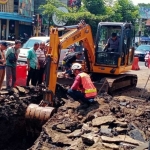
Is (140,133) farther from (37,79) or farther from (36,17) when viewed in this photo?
(36,17)

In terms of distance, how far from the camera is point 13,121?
33.4 feet

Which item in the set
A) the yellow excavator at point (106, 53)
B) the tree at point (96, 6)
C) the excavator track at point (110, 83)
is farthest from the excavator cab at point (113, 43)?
the tree at point (96, 6)

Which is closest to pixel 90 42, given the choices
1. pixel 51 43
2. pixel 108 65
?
pixel 108 65

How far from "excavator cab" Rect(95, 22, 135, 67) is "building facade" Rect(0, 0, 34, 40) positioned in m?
22.1

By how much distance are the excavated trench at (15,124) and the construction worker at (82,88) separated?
4.06 ft

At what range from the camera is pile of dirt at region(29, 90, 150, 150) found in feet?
24.3

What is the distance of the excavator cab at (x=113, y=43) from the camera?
1295 cm

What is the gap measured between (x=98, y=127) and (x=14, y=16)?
→ 28.8 metres

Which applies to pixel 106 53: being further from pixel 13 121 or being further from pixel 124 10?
pixel 124 10

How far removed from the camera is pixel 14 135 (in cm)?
1028

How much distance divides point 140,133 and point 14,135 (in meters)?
3.91

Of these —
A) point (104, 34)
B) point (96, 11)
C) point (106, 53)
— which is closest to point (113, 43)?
point (106, 53)

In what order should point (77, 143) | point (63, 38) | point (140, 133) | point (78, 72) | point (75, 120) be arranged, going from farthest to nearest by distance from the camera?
1. point (63, 38)
2. point (78, 72)
3. point (75, 120)
4. point (140, 133)
5. point (77, 143)

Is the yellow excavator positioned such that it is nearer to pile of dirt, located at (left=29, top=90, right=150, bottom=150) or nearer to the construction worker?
the construction worker
